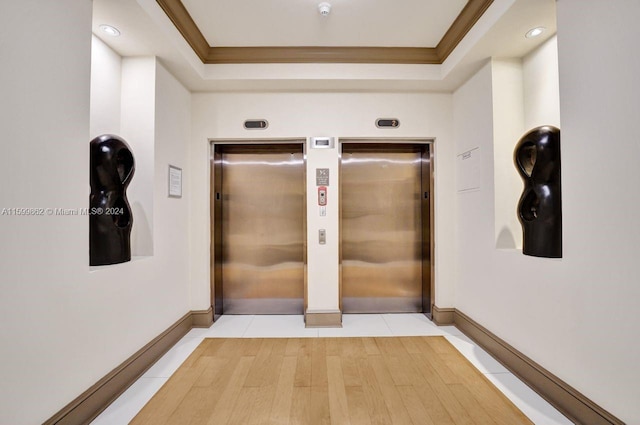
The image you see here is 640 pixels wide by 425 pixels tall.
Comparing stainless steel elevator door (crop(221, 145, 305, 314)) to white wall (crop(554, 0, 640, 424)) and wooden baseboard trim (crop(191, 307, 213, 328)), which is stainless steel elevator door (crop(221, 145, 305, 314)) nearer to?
wooden baseboard trim (crop(191, 307, 213, 328))

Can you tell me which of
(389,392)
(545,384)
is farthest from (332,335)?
(545,384)

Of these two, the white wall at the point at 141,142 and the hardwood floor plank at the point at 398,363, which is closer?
the hardwood floor plank at the point at 398,363

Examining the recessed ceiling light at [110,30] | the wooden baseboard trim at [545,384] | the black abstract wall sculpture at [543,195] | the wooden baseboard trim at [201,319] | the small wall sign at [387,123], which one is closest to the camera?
the wooden baseboard trim at [545,384]

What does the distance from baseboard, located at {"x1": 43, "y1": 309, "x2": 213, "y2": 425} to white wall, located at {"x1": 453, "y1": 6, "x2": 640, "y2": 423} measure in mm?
3047

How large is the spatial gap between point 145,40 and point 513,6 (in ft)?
9.37

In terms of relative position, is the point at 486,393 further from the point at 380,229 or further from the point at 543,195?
the point at 380,229

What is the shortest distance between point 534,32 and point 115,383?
418 centimetres

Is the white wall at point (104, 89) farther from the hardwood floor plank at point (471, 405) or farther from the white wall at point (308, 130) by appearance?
the hardwood floor plank at point (471, 405)

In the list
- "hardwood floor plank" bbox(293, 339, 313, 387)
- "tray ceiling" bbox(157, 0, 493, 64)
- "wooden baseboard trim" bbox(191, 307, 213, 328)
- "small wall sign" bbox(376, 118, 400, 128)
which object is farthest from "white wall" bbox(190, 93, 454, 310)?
"hardwood floor plank" bbox(293, 339, 313, 387)

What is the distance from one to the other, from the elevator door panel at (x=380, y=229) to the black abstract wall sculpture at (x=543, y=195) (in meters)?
1.57

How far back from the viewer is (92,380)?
1.93 meters

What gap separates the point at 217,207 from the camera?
370cm

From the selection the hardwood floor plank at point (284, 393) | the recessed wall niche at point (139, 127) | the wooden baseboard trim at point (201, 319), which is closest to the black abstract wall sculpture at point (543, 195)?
the hardwood floor plank at point (284, 393)

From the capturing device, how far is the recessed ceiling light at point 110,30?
7.64 ft
